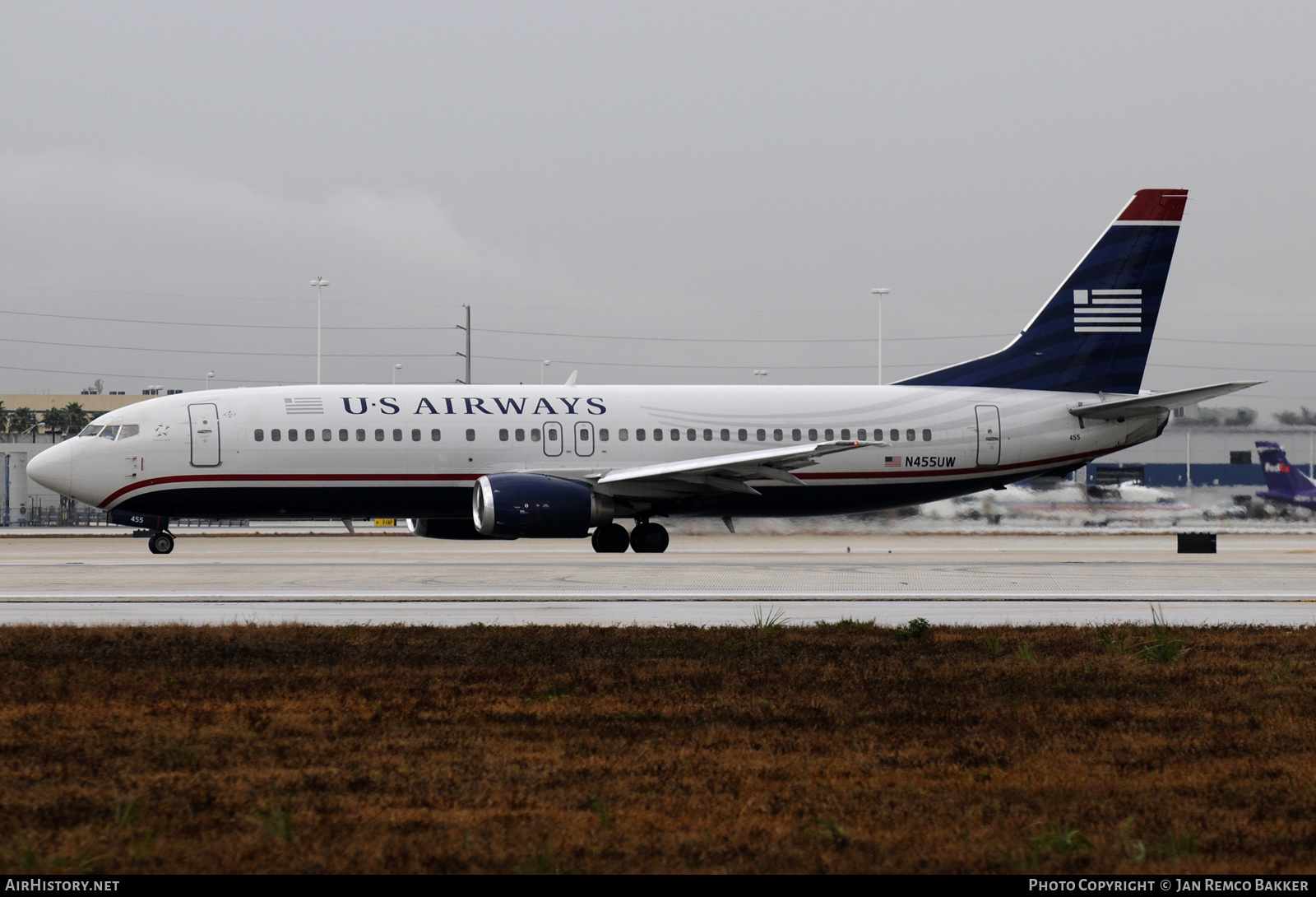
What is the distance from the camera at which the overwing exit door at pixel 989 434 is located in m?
32.4

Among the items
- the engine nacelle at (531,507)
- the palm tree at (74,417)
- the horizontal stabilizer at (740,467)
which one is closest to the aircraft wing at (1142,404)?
the horizontal stabilizer at (740,467)

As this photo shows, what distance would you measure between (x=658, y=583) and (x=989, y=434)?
12904 millimetres

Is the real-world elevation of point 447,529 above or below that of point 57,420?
below

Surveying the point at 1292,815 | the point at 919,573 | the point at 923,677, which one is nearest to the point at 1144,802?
the point at 1292,815

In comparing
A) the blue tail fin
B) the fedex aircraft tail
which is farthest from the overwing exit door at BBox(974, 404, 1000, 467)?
the fedex aircraft tail

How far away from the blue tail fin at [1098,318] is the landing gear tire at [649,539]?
7.57 metres

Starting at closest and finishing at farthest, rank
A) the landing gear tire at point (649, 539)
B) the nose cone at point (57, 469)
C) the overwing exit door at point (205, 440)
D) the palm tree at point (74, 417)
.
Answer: the overwing exit door at point (205, 440)
the nose cone at point (57, 469)
the landing gear tire at point (649, 539)
the palm tree at point (74, 417)

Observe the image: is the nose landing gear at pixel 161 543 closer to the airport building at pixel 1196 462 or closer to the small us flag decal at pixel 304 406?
the small us flag decal at pixel 304 406

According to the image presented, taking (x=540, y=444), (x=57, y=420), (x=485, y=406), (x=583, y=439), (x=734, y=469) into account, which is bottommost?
(x=734, y=469)

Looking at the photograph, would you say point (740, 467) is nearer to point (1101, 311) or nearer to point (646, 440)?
point (646, 440)

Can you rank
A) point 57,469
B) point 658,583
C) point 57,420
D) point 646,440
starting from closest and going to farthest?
point 658,583 → point 57,469 → point 646,440 → point 57,420

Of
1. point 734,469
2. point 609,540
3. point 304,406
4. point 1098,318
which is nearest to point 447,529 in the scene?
point 609,540

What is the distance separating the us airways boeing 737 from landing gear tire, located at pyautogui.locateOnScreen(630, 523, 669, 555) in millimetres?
56

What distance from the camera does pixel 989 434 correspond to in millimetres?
32375
